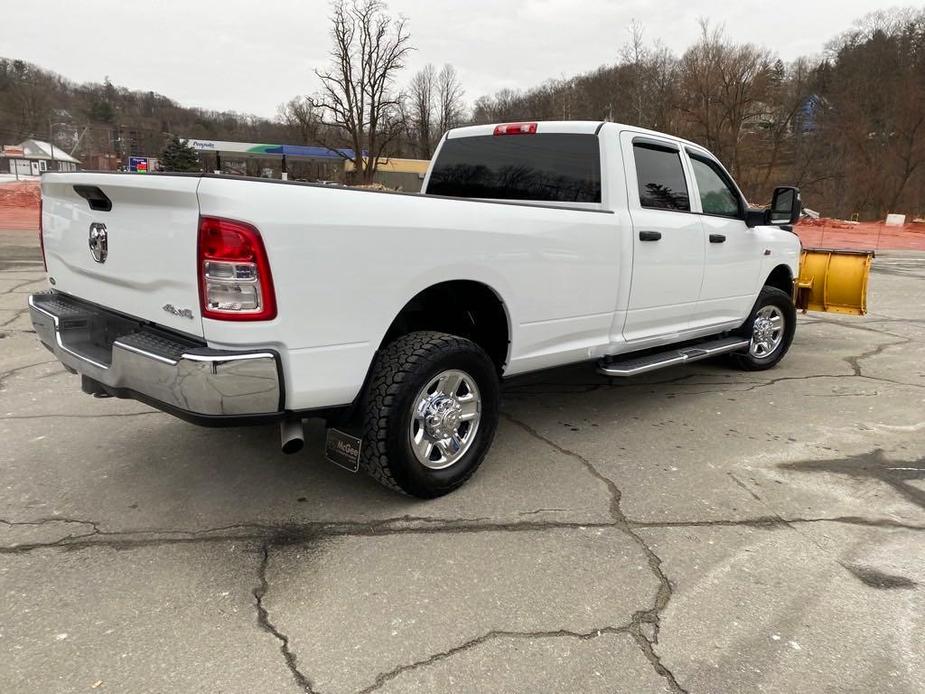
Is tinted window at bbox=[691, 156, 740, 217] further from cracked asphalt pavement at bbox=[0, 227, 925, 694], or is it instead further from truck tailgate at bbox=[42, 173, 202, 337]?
truck tailgate at bbox=[42, 173, 202, 337]

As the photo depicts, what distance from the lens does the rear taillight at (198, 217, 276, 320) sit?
2539 millimetres

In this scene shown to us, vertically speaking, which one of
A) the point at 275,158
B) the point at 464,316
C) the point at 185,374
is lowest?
the point at 185,374

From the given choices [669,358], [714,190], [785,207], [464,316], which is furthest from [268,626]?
[785,207]

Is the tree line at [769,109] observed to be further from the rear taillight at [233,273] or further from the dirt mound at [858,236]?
the rear taillight at [233,273]

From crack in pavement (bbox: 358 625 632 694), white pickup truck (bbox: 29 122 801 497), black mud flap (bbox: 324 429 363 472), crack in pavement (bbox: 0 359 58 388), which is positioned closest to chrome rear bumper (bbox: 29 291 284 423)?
white pickup truck (bbox: 29 122 801 497)

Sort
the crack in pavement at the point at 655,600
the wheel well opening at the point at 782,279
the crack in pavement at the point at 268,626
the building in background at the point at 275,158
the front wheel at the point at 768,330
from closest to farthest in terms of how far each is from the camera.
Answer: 1. the crack in pavement at the point at 268,626
2. the crack in pavement at the point at 655,600
3. the front wheel at the point at 768,330
4. the wheel well opening at the point at 782,279
5. the building in background at the point at 275,158

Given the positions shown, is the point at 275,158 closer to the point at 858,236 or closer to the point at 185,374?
the point at 858,236

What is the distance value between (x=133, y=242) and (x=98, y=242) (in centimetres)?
38

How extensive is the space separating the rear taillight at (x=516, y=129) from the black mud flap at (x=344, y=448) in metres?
2.65

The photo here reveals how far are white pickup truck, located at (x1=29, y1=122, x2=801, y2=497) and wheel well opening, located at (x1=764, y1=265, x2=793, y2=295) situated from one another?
1.67 m

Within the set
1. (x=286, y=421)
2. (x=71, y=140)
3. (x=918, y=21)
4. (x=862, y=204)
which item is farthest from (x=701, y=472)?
(x=71, y=140)

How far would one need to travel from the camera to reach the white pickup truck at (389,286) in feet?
8.64

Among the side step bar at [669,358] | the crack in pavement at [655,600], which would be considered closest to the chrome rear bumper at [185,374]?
the crack in pavement at [655,600]

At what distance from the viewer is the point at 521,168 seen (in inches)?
186
